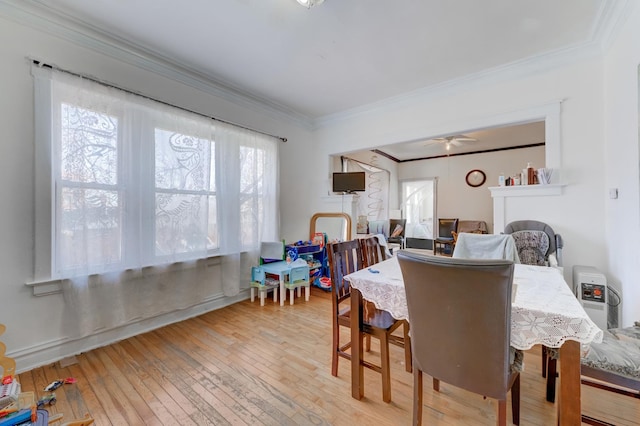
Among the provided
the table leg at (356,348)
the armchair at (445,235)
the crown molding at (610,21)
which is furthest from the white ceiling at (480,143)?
the table leg at (356,348)

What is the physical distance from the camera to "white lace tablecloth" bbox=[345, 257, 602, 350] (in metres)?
1.03

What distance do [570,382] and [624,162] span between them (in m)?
1.95

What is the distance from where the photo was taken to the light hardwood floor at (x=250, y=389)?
1.47 meters

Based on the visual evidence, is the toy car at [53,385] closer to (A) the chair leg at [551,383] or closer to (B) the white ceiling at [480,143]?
(A) the chair leg at [551,383]

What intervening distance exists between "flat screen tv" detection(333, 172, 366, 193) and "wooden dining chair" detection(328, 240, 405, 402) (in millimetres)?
2231

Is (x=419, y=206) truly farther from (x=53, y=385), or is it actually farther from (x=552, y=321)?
(x=53, y=385)

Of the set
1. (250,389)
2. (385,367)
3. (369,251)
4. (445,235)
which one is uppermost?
(369,251)

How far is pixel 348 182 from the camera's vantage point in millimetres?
4254

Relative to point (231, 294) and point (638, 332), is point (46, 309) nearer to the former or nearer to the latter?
point (231, 294)

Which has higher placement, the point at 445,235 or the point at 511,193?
the point at 511,193

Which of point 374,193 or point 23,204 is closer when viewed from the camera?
point 23,204

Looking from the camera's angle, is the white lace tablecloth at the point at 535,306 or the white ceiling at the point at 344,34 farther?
the white ceiling at the point at 344,34

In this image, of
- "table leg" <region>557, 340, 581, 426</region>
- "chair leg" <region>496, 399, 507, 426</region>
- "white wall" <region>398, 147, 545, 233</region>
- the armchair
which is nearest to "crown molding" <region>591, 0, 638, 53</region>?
"table leg" <region>557, 340, 581, 426</region>

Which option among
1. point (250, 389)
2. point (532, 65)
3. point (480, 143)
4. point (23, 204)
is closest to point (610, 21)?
point (532, 65)
